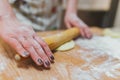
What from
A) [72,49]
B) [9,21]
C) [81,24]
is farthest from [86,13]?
[9,21]

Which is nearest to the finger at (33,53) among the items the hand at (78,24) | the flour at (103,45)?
the flour at (103,45)

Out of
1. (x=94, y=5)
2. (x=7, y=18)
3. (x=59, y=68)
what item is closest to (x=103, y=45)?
(x=59, y=68)

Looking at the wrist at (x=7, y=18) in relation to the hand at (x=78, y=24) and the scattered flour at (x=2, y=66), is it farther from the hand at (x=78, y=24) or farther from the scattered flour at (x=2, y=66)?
the hand at (x=78, y=24)

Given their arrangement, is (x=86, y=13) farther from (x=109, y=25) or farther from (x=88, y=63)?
(x=88, y=63)

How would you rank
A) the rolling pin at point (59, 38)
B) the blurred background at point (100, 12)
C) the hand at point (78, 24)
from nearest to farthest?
the rolling pin at point (59, 38)
the hand at point (78, 24)
the blurred background at point (100, 12)

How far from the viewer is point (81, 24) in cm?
95

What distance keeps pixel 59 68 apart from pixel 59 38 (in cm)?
15

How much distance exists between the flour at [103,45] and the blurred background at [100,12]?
0.63 metres

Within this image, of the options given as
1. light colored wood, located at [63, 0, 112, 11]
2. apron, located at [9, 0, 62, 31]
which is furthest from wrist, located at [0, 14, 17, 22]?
light colored wood, located at [63, 0, 112, 11]

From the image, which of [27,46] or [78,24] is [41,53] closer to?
[27,46]

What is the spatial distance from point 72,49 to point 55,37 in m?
0.09

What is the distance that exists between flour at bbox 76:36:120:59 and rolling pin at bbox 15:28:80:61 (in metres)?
0.04

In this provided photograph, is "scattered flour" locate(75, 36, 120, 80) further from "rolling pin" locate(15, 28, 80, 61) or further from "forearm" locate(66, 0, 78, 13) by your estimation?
"forearm" locate(66, 0, 78, 13)

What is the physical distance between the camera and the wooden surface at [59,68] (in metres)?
0.60
